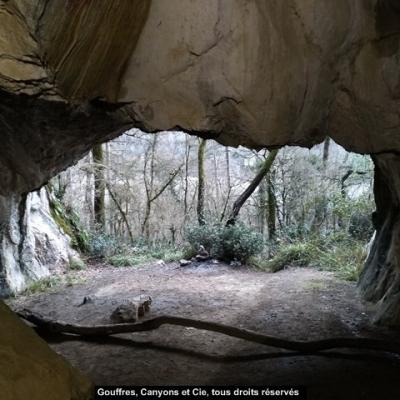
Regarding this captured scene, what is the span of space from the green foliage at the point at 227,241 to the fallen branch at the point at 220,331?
17.1 ft

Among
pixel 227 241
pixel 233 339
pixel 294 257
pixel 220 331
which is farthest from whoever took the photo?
pixel 227 241

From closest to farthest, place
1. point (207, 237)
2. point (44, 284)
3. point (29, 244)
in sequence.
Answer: point (44, 284) → point (29, 244) → point (207, 237)

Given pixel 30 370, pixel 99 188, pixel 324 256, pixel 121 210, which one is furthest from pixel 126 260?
pixel 30 370

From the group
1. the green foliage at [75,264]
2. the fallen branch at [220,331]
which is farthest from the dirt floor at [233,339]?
the green foliage at [75,264]

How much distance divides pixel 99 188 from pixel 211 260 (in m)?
4.98

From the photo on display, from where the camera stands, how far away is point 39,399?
6.21 feet

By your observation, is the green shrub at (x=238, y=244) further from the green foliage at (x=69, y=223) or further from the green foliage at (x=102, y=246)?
the green foliage at (x=69, y=223)

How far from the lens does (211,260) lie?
10352mm

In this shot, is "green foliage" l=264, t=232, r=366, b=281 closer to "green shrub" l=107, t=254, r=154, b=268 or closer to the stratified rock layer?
"green shrub" l=107, t=254, r=154, b=268

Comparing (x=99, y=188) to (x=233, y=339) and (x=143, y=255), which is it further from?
(x=233, y=339)

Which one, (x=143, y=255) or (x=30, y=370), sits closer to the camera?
(x=30, y=370)

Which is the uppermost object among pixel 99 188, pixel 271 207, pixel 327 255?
pixel 99 188

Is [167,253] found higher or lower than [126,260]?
higher

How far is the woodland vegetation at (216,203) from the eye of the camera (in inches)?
415
